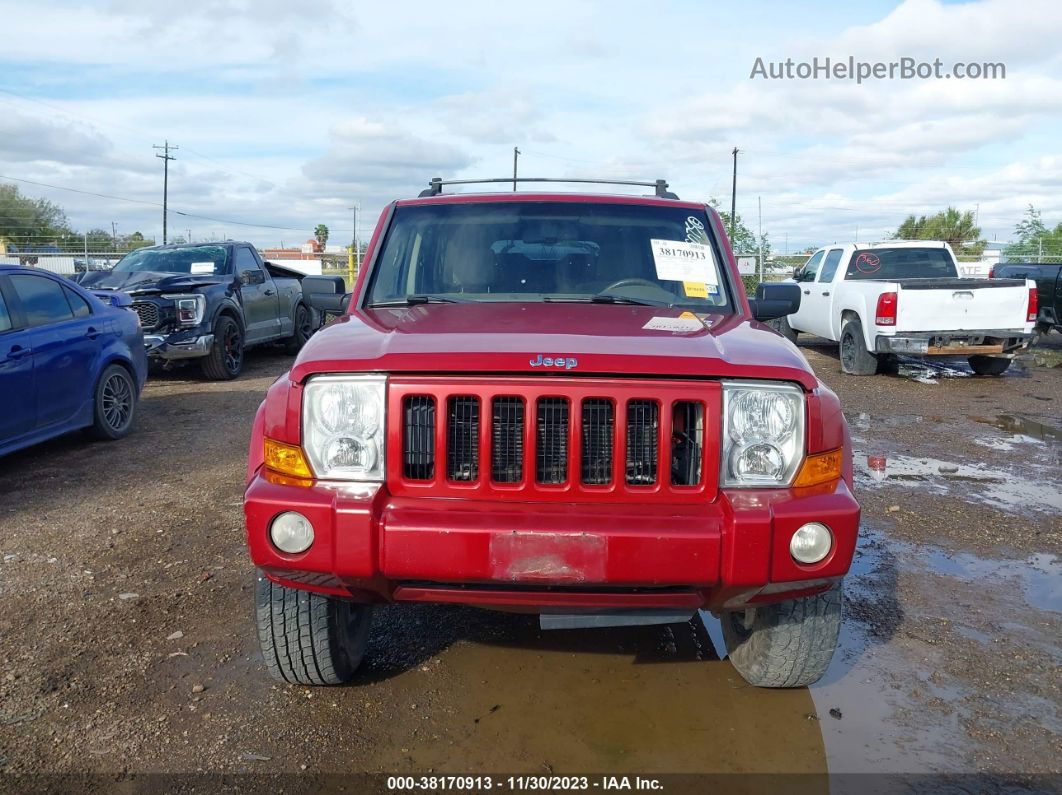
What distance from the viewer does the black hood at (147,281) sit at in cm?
1038

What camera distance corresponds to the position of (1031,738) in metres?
2.88

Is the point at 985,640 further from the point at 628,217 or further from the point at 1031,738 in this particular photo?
the point at 628,217

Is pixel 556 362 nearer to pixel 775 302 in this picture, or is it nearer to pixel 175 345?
pixel 775 302

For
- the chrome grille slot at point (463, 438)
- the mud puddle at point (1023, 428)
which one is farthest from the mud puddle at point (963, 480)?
the chrome grille slot at point (463, 438)

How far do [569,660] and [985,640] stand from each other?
1.76m

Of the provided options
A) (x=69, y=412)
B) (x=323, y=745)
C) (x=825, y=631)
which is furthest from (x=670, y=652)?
(x=69, y=412)

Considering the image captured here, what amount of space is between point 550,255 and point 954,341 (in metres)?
8.44

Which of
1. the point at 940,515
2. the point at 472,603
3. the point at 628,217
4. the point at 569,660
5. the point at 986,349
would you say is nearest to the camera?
the point at 472,603

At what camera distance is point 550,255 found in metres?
3.95

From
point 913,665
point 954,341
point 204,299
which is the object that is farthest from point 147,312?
point 954,341

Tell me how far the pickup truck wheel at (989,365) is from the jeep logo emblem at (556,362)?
10.8 meters

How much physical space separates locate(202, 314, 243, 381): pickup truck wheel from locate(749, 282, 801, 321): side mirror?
8017 mm

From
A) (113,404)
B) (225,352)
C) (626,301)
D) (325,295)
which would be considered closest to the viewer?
(626,301)

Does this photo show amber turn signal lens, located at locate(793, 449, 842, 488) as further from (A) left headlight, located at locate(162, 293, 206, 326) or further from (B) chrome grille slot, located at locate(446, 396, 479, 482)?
(A) left headlight, located at locate(162, 293, 206, 326)
